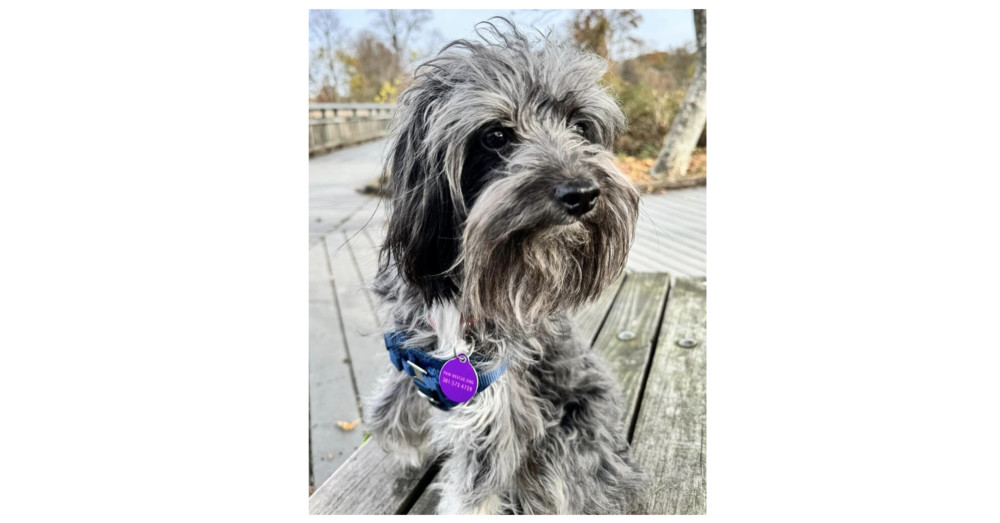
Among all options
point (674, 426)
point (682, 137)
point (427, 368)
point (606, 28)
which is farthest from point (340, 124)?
point (674, 426)

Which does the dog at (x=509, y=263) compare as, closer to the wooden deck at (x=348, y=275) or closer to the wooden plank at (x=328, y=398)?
the wooden deck at (x=348, y=275)

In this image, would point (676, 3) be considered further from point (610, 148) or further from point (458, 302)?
point (458, 302)

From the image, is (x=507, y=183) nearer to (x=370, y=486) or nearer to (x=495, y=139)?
(x=495, y=139)

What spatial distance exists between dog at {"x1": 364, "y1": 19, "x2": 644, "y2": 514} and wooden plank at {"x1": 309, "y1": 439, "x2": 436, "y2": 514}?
0.40 ft

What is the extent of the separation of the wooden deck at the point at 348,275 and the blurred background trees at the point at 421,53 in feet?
0.82

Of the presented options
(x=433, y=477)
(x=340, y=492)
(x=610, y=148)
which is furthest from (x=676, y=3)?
(x=340, y=492)

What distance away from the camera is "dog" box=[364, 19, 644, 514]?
1453 mm

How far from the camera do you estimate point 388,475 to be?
2043 mm

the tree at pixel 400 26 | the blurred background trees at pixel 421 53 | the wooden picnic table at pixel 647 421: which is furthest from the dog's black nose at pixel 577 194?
the tree at pixel 400 26

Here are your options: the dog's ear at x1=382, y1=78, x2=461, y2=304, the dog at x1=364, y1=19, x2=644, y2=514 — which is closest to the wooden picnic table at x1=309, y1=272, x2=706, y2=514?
the dog at x1=364, y1=19, x2=644, y2=514

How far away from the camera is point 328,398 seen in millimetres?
2957

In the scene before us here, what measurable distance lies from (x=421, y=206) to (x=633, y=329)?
1.67 m
